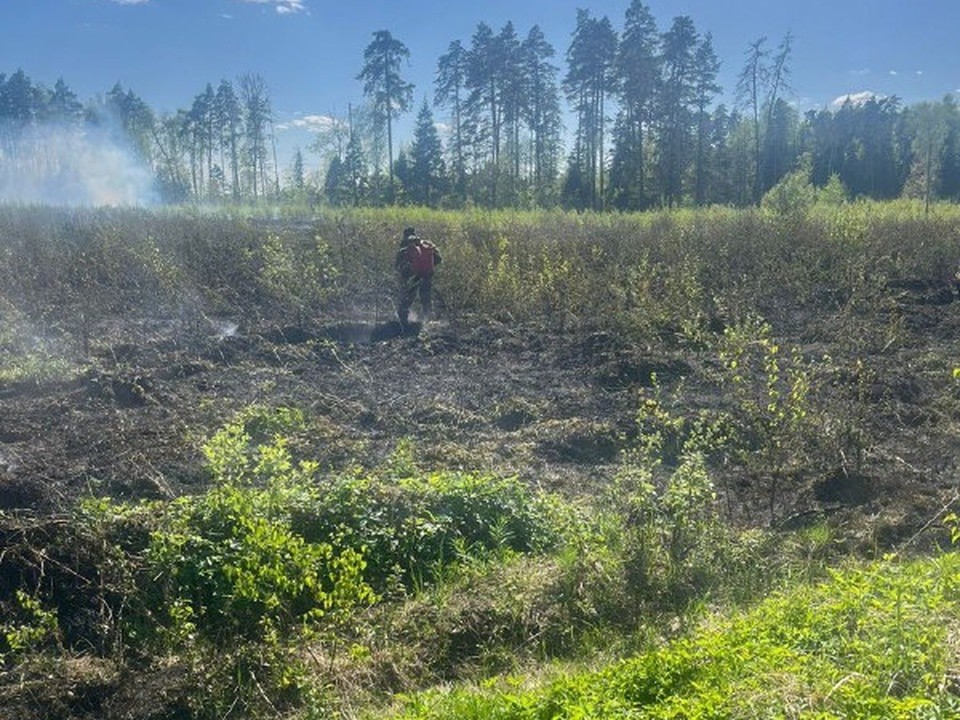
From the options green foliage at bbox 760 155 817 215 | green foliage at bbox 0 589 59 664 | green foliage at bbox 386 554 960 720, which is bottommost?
green foliage at bbox 0 589 59 664

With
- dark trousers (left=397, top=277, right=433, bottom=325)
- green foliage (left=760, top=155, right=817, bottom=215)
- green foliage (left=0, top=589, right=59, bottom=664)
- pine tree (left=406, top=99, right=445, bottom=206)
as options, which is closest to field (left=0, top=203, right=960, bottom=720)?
green foliage (left=0, top=589, right=59, bottom=664)

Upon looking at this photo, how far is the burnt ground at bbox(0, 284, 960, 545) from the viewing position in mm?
6195

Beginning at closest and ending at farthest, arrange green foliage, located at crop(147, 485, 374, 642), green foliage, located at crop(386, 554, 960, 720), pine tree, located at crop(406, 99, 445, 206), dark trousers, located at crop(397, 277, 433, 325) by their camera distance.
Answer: green foliage, located at crop(386, 554, 960, 720) < green foliage, located at crop(147, 485, 374, 642) < dark trousers, located at crop(397, 277, 433, 325) < pine tree, located at crop(406, 99, 445, 206)

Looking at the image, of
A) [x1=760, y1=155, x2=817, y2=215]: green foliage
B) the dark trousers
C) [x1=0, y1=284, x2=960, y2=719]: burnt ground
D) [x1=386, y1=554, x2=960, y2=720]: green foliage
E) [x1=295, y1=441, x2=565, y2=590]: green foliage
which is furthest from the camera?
[x1=760, y1=155, x2=817, y2=215]: green foliage

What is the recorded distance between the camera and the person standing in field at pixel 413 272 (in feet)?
43.0

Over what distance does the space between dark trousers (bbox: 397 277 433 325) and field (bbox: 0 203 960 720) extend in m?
0.52

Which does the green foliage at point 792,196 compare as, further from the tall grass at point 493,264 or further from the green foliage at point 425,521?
the green foliage at point 425,521

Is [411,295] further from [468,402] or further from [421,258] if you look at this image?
[468,402]

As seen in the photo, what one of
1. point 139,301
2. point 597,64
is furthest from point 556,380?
point 597,64

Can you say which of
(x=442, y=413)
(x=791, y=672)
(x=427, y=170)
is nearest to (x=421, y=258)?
(x=442, y=413)

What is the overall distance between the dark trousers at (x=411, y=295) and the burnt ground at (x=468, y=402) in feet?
0.94

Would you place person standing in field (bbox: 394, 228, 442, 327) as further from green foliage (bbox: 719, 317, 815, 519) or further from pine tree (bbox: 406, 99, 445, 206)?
pine tree (bbox: 406, 99, 445, 206)

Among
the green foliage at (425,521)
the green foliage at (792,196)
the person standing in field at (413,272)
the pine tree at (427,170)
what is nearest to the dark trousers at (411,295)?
the person standing in field at (413,272)

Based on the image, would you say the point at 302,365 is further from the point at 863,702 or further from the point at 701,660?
the point at 863,702
